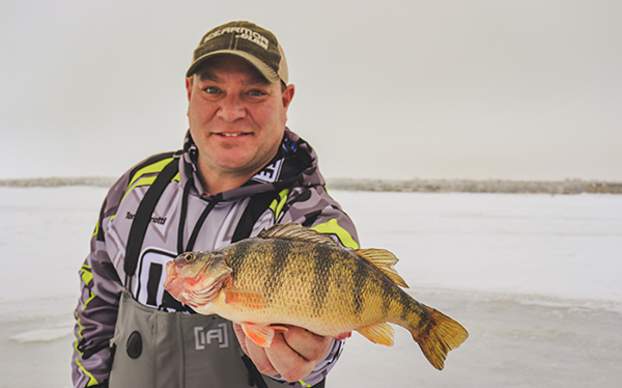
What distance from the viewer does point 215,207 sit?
1.81 metres

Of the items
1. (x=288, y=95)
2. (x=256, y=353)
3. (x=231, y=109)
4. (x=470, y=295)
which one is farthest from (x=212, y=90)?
(x=470, y=295)

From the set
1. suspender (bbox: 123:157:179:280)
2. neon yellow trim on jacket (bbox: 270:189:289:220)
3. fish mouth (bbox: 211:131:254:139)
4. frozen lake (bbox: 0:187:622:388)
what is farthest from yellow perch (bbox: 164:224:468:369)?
frozen lake (bbox: 0:187:622:388)

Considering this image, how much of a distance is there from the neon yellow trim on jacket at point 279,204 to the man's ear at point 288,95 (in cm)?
36

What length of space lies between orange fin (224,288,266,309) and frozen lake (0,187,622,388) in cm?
218

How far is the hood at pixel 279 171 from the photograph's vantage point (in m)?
1.77

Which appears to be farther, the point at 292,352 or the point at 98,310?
the point at 98,310

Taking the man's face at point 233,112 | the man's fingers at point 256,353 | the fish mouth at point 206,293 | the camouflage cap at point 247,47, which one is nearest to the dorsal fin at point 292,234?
the fish mouth at point 206,293

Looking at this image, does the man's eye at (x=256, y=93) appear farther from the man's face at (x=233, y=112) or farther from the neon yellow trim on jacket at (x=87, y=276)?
the neon yellow trim on jacket at (x=87, y=276)

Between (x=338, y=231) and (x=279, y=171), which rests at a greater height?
(x=279, y=171)

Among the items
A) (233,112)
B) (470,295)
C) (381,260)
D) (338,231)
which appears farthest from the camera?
(470,295)

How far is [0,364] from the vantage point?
339 cm

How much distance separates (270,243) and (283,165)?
60 cm

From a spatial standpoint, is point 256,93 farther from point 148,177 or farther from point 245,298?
point 245,298

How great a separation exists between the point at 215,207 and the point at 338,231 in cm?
48
